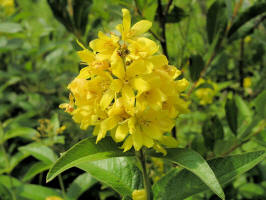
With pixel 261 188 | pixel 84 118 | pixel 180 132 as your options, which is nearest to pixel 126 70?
pixel 84 118

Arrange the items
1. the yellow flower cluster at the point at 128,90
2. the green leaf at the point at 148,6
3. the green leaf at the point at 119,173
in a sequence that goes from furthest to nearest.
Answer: the green leaf at the point at 148,6, the green leaf at the point at 119,173, the yellow flower cluster at the point at 128,90

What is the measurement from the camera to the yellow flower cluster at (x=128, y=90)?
876 millimetres

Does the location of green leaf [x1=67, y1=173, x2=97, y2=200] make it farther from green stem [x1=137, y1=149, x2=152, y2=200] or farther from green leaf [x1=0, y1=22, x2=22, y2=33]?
green leaf [x1=0, y1=22, x2=22, y2=33]

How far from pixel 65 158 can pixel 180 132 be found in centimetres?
186

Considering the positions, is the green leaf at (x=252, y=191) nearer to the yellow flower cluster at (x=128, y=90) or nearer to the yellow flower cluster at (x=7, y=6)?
the yellow flower cluster at (x=128, y=90)

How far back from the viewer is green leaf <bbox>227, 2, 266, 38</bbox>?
1.33 m

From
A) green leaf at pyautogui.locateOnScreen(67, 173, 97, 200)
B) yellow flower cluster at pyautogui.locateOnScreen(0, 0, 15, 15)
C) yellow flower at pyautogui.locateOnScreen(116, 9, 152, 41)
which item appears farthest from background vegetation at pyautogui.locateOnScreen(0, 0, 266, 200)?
yellow flower cluster at pyautogui.locateOnScreen(0, 0, 15, 15)

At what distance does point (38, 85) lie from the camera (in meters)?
2.89

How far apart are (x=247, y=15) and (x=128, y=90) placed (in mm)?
835

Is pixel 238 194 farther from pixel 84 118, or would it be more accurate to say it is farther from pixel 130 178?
pixel 84 118

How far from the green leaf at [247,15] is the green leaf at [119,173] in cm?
87

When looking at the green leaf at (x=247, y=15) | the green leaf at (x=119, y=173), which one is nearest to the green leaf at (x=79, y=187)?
the green leaf at (x=119, y=173)

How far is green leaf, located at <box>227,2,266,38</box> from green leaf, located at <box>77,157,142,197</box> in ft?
2.85

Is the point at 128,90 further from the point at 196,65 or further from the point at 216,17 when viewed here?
the point at 216,17
